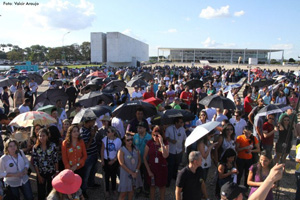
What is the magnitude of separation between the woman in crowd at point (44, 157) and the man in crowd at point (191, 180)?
2.30 metres

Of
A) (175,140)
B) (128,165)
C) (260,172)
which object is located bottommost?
(128,165)

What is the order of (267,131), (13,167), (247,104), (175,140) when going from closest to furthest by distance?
(13,167)
(175,140)
(267,131)
(247,104)

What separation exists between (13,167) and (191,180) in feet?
9.39

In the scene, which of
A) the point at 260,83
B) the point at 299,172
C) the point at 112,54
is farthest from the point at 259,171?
the point at 112,54

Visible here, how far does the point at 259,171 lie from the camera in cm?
376

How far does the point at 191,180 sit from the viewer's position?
3.35 m

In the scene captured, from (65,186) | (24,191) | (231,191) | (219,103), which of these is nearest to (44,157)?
(24,191)

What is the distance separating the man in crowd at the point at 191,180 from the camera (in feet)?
10.8

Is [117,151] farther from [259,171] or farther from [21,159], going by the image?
[259,171]

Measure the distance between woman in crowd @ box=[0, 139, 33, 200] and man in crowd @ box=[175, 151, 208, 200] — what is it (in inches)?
102

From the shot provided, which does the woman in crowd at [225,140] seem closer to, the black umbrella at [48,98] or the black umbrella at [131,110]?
the black umbrella at [131,110]

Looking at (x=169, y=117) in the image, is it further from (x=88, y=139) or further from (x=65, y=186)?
(x=65, y=186)

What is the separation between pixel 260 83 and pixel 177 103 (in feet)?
22.1

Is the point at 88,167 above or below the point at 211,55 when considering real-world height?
below
